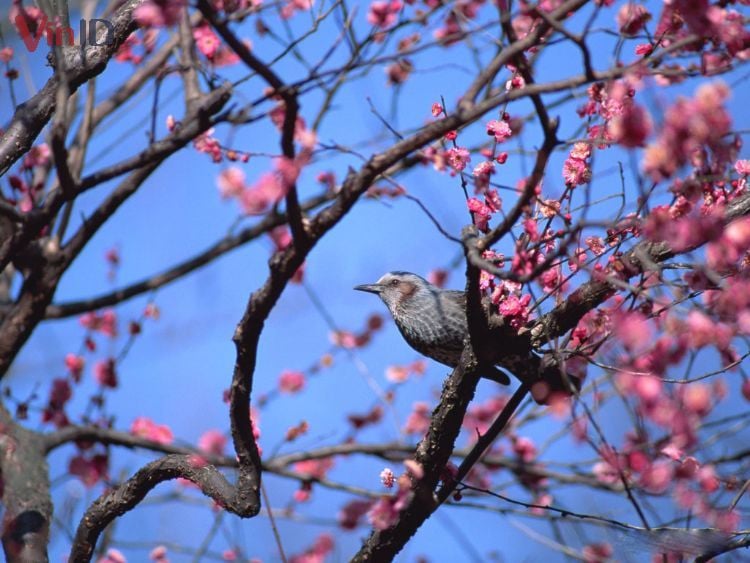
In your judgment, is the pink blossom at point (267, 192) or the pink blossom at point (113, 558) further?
the pink blossom at point (113, 558)

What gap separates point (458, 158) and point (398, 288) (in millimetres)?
2549

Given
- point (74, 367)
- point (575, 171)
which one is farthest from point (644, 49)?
point (74, 367)

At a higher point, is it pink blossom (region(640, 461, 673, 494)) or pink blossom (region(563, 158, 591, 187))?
pink blossom (region(563, 158, 591, 187))

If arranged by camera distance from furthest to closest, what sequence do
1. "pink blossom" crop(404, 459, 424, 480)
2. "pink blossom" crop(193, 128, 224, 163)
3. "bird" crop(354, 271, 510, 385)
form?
"bird" crop(354, 271, 510, 385), "pink blossom" crop(193, 128, 224, 163), "pink blossom" crop(404, 459, 424, 480)

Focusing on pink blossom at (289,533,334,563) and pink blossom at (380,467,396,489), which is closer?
pink blossom at (380,467,396,489)

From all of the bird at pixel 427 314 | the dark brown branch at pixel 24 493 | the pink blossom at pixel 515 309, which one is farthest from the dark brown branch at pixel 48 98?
the bird at pixel 427 314

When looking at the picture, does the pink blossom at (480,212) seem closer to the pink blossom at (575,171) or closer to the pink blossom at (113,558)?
the pink blossom at (575,171)

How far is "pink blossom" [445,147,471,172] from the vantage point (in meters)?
3.02

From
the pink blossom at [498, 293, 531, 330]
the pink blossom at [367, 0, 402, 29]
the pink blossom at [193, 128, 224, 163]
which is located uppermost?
the pink blossom at [367, 0, 402, 29]

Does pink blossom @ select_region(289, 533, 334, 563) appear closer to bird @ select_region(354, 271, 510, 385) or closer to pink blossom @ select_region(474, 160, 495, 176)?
bird @ select_region(354, 271, 510, 385)

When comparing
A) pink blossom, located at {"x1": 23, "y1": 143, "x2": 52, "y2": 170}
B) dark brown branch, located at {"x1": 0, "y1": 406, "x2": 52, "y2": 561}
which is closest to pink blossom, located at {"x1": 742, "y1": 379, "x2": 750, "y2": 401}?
dark brown branch, located at {"x1": 0, "y1": 406, "x2": 52, "y2": 561}

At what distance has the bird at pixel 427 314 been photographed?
4.93 meters

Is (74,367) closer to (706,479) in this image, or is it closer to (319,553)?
(319,553)

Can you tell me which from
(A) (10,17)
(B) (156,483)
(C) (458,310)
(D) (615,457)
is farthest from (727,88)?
(A) (10,17)
